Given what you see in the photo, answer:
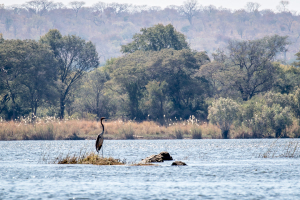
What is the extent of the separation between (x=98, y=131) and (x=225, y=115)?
53.0ft

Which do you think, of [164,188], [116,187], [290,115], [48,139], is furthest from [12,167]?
[290,115]

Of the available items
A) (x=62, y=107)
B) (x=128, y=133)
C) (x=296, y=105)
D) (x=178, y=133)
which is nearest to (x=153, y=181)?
(x=128, y=133)

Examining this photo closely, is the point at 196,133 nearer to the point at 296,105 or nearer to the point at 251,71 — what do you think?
the point at 296,105

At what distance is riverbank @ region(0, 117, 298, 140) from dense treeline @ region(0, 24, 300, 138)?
6981 millimetres

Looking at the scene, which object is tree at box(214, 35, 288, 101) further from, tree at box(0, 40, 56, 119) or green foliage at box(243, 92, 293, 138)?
tree at box(0, 40, 56, 119)

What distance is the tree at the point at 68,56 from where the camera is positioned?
3066 inches

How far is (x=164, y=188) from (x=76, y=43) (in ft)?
210

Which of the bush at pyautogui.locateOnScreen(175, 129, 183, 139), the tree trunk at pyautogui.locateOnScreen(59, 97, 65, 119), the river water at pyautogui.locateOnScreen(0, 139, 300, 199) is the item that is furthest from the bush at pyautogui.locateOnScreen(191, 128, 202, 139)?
the river water at pyautogui.locateOnScreen(0, 139, 300, 199)

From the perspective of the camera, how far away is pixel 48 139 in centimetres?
5481

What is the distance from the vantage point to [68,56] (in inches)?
3164

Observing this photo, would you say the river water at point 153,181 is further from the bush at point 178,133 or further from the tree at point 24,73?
the tree at point 24,73

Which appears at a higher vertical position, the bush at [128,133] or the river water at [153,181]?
the bush at [128,133]

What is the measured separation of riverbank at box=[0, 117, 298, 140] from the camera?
54.6 meters

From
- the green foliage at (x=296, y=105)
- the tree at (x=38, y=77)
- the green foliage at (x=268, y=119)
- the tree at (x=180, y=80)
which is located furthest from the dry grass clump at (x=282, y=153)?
the tree at (x=38, y=77)
